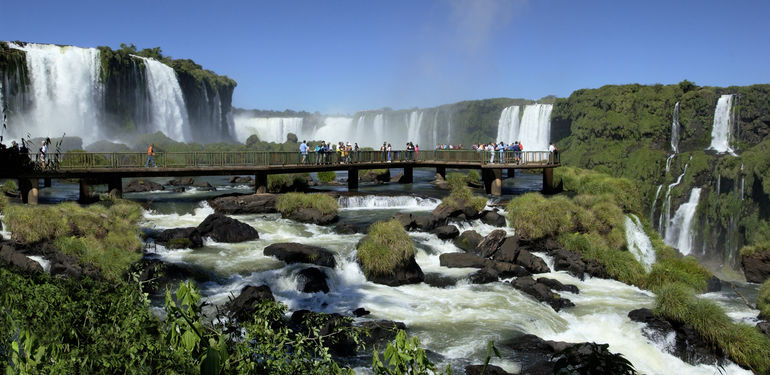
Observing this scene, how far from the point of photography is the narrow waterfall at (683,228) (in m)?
36.0

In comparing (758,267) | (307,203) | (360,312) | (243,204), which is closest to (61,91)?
(243,204)

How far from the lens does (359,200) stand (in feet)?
87.9

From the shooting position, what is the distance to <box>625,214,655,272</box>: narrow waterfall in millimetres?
21584

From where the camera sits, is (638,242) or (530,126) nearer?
(638,242)

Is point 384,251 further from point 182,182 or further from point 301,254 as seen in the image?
point 182,182

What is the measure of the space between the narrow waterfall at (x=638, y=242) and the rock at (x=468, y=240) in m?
6.09

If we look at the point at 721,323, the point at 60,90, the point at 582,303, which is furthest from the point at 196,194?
the point at 60,90

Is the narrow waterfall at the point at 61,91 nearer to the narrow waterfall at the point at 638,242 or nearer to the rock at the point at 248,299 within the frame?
the rock at the point at 248,299

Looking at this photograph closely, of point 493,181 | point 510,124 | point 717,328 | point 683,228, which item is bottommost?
point 683,228

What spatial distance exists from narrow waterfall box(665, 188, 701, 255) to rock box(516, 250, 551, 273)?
864 inches

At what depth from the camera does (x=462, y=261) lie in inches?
706

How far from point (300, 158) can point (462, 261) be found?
567 inches

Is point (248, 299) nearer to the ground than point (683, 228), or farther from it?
farther from it

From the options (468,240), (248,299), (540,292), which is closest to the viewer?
(248,299)
